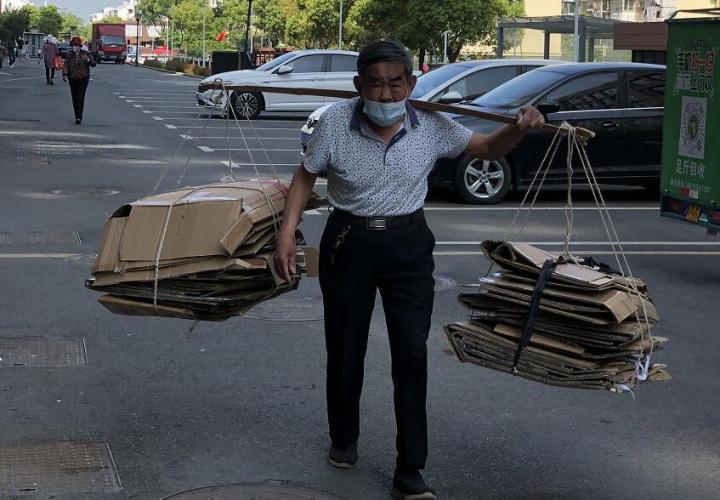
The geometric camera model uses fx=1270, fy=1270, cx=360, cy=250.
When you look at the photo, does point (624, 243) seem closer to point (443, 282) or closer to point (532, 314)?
point (443, 282)

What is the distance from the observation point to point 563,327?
5191 millimetres

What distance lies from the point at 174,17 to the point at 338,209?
13153 centimetres

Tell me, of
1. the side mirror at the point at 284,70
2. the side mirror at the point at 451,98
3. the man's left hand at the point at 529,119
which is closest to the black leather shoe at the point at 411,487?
the man's left hand at the point at 529,119

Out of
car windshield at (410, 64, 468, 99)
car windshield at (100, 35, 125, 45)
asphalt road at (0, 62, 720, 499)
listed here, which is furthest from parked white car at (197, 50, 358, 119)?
car windshield at (100, 35, 125, 45)

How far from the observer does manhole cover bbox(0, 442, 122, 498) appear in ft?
17.4

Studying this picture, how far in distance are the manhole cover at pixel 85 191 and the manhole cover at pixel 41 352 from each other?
7417 mm

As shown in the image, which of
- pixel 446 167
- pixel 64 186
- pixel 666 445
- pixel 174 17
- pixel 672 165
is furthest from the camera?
pixel 174 17

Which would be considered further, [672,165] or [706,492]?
[672,165]

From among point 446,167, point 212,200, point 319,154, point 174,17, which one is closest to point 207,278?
point 212,200

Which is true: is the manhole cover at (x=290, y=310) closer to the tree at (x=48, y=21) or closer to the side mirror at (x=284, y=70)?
the side mirror at (x=284, y=70)

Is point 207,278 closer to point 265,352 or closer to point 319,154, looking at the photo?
point 319,154

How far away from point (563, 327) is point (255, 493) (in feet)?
4.76

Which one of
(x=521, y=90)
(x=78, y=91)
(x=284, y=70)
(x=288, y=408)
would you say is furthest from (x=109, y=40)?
(x=288, y=408)

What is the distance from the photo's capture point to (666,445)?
6.08 meters
